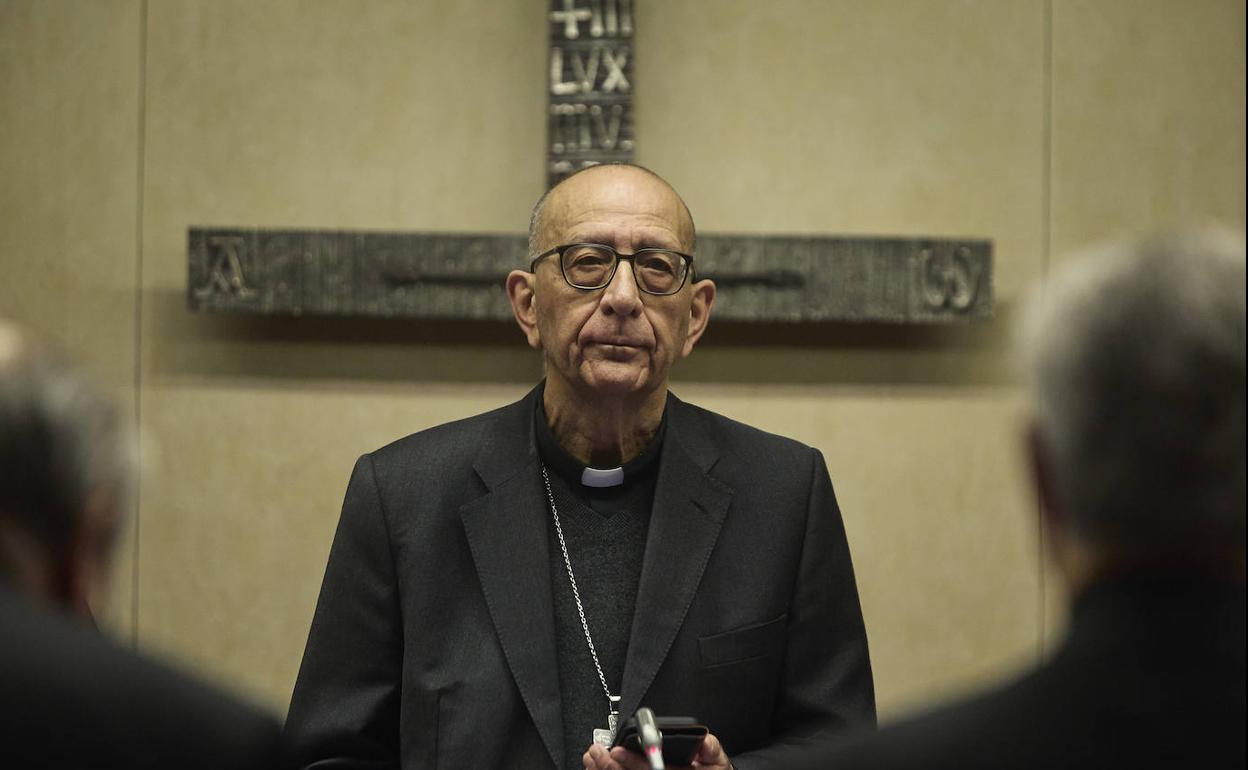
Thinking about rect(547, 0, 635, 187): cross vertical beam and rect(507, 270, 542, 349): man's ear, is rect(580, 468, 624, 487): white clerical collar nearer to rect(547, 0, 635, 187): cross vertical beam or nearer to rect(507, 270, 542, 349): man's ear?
rect(507, 270, 542, 349): man's ear

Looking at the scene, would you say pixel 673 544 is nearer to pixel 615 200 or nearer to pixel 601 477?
pixel 601 477

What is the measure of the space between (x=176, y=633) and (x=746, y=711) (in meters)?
1.82

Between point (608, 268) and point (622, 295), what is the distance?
0.07 metres

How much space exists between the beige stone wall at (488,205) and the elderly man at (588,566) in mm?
1089

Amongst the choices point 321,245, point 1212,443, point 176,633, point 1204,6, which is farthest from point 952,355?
point 1212,443

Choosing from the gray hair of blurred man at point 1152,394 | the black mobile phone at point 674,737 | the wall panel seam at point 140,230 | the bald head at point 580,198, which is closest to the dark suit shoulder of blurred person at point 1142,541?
the gray hair of blurred man at point 1152,394

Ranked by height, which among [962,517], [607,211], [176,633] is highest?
[607,211]

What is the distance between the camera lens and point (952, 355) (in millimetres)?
3336

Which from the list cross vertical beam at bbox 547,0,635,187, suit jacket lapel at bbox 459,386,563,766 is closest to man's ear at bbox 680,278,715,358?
suit jacket lapel at bbox 459,386,563,766

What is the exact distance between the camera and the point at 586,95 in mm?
3129

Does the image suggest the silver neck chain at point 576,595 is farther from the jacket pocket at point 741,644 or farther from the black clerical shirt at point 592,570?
the jacket pocket at point 741,644

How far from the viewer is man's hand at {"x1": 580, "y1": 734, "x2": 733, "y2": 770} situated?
5.72 feet

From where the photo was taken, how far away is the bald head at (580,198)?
7.14ft

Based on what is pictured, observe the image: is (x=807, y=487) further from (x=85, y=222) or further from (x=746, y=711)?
(x=85, y=222)
